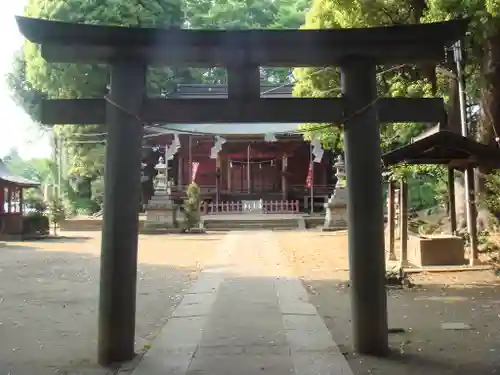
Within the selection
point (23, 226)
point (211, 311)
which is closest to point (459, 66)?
point (211, 311)

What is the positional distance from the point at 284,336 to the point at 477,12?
7292mm

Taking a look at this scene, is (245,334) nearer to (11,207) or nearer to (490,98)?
(490,98)

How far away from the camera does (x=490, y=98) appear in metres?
12.3

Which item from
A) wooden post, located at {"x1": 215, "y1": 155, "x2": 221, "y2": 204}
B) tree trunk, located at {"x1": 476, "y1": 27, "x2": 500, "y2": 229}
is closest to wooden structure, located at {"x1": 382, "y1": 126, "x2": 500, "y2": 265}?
tree trunk, located at {"x1": 476, "y1": 27, "x2": 500, "y2": 229}

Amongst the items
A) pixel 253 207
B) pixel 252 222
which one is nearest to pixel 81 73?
pixel 253 207

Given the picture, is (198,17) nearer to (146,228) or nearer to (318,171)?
(318,171)

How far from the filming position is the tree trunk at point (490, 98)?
11.8m

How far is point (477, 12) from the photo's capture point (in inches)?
378

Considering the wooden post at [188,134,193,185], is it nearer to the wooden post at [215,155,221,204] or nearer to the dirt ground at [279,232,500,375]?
the wooden post at [215,155,221,204]

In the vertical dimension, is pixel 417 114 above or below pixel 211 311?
above

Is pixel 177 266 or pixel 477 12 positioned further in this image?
pixel 177 266

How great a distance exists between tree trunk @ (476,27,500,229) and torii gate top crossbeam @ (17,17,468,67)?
730 cm

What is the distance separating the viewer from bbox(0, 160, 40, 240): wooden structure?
2155 centimetres

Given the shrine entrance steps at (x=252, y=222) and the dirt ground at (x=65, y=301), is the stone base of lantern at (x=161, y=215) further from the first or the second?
the dirt ground at (x=65, y=301)
